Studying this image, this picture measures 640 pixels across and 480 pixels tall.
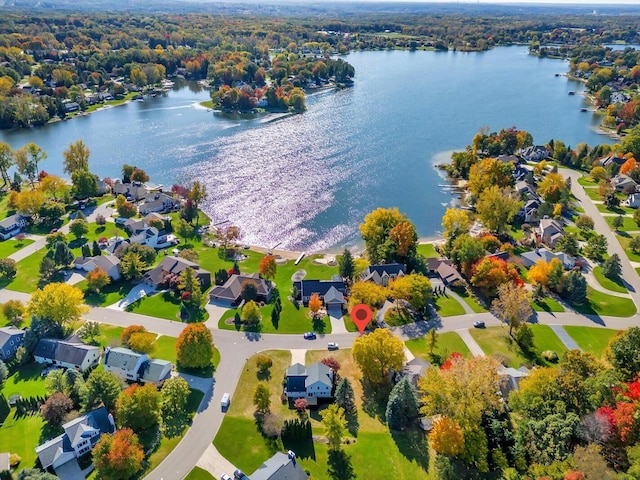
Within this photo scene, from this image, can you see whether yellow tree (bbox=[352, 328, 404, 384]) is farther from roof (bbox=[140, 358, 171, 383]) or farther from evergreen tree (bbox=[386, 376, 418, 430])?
roof (bbox=[140, 358, 171, 383])

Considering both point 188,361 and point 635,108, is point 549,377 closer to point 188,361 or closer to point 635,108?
point 188,361

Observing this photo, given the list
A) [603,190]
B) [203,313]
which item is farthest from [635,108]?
[203,313]

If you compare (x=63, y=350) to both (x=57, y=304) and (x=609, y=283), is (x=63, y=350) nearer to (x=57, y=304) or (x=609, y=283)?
(x=57, y=304)

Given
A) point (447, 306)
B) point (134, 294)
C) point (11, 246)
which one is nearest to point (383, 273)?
point (447, 306)

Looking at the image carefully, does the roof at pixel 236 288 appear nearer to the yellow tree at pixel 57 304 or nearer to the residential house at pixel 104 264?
the residential house at pixel 104 264

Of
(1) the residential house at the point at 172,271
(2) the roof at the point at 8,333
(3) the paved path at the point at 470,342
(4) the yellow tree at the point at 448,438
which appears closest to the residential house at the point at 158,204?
(1) the residential house at the point at 172,271

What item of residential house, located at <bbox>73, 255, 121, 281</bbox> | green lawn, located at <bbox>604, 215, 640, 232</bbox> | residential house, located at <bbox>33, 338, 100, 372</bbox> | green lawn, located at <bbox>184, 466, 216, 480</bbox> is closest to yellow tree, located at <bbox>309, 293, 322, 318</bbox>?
green lawn, located at <bbox>184, 466, 216, 480</bbox>
